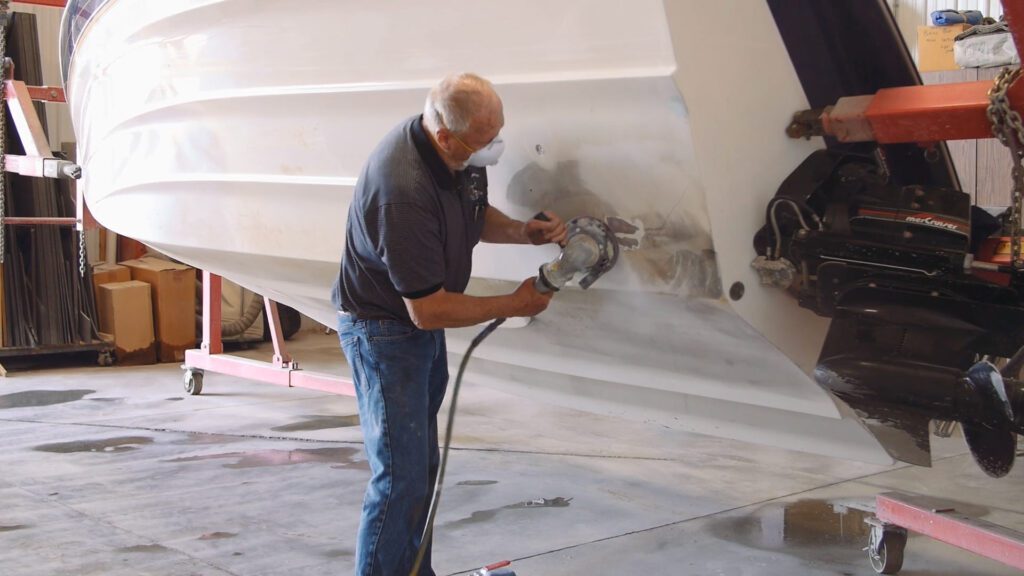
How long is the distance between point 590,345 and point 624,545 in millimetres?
699

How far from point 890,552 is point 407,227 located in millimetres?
1450

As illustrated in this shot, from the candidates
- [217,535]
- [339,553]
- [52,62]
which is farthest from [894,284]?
[52,62]

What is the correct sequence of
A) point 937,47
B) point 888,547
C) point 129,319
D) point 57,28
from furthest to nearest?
1. point 57,28
2. point 129,319
3. point 937,47
4. point 888,547

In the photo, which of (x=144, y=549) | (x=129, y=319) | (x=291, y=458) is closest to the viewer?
(x=144, y=549)

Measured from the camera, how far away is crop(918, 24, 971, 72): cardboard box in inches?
190

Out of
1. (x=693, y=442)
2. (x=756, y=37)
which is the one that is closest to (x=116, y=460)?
(x=693, y=442)

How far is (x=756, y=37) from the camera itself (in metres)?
1.55

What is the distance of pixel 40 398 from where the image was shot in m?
4.58

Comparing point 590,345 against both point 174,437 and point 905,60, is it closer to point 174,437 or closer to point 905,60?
point 905,60

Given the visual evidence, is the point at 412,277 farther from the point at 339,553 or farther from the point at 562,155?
the point at 339,553

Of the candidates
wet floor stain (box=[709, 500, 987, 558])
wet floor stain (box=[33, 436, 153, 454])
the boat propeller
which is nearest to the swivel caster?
wet floor stain (box=[709, 500, 987, 558])

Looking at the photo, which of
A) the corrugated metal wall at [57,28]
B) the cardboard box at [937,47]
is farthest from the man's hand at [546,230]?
the corrugated metal wall at [57,28]

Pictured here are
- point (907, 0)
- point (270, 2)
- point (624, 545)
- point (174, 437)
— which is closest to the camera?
point (270, 2)

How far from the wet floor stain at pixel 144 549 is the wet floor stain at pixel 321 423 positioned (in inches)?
57.9
